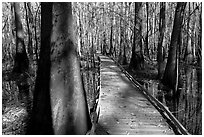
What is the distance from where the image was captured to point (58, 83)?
5.29 meters

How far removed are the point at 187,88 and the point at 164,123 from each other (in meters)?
7.32

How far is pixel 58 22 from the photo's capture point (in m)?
5.47

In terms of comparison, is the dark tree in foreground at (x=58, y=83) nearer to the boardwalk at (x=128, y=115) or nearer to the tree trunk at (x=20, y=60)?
the boardwalk at (x=128, y=115)

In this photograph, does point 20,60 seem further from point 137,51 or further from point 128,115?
point 128,115

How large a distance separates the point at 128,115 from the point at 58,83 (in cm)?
234

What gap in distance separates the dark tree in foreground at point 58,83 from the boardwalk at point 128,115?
757 millimetres

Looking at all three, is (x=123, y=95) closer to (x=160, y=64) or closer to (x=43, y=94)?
(x=43, y=94)

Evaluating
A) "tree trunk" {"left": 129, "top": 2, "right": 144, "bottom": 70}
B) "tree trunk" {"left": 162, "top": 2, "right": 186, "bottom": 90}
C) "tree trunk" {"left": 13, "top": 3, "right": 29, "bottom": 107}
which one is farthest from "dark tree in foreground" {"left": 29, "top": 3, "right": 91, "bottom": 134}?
"tree trunk" {"left": 129, "top": 2, "right": 144, "bottom": 70}

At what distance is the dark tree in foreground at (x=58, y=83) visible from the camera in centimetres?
524

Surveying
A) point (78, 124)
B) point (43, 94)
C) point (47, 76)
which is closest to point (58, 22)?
point (47, 76)

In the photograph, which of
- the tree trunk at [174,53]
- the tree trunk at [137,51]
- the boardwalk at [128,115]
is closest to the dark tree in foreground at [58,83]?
the boardwalk at [128,115]

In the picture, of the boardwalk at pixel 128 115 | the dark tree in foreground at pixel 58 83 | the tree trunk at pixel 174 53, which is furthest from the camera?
the tree trunk at pixel 174 53

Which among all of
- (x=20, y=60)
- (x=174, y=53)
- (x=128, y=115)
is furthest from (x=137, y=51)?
(x=128, y=115)

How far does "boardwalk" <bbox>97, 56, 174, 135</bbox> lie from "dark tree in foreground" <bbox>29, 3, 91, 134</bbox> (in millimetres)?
757
